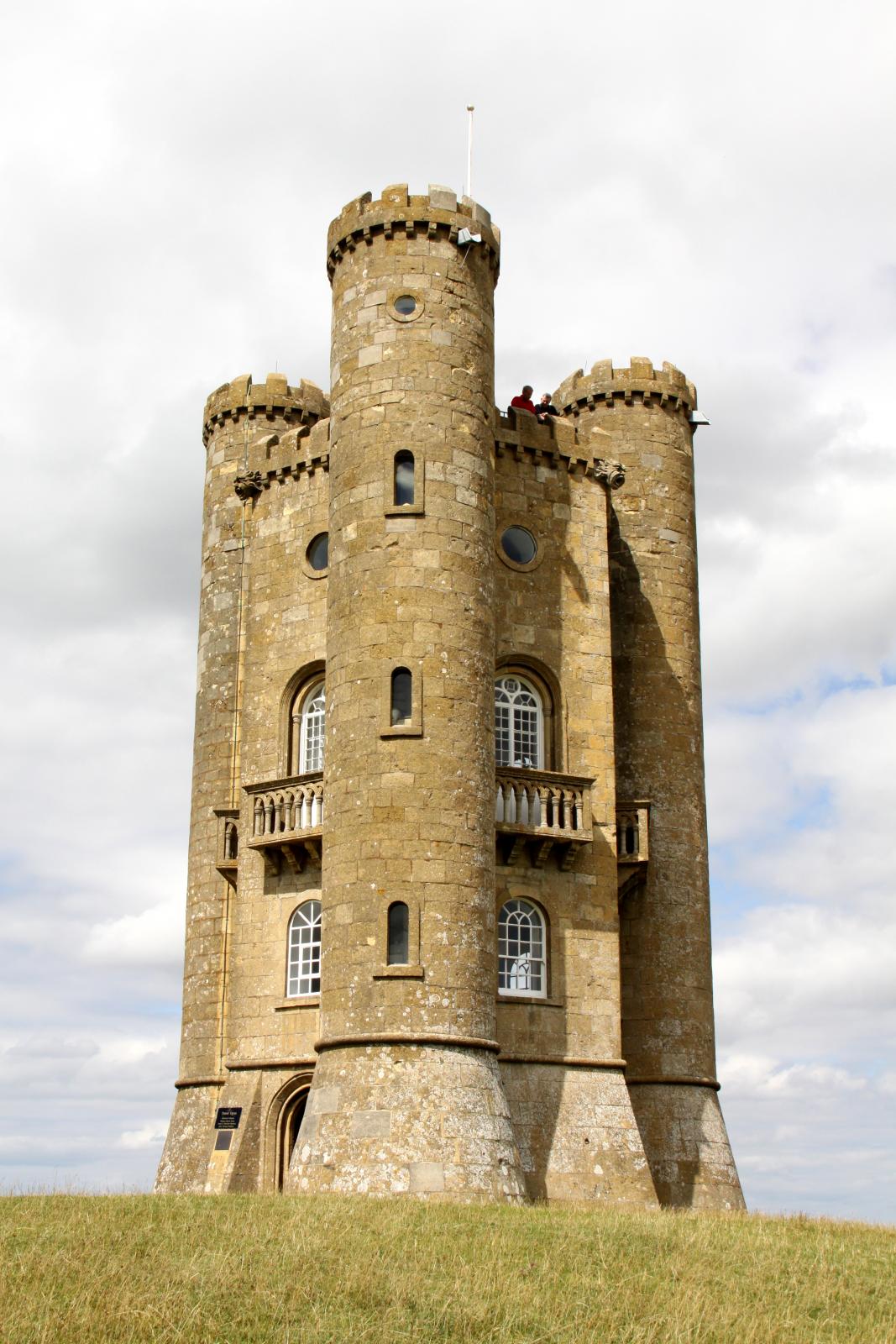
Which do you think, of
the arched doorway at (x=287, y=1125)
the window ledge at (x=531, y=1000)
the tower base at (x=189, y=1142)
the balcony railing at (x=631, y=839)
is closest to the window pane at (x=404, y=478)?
the balcony railing at (x=631, y=839)

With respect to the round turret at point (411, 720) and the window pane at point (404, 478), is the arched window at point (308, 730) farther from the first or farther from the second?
the window pane at point (404, 478)

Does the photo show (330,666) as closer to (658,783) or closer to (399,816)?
(399,816)

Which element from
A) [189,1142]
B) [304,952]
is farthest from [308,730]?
[189,1142]

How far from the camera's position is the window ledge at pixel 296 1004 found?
28641 mm

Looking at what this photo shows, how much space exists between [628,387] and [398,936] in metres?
16.3

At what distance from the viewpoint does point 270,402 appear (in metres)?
35.5

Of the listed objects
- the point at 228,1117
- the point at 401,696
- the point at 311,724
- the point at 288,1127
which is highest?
the point at 311,724

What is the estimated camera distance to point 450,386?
28.0 meters

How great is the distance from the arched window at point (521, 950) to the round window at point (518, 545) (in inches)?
265

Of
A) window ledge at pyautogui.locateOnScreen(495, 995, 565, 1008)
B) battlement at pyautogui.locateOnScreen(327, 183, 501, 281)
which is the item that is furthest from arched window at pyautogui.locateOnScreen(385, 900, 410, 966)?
battlement at pyautogui.locateOnScreen(327, 183, 501, 281)

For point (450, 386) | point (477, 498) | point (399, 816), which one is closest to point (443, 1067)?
point (399, 816)

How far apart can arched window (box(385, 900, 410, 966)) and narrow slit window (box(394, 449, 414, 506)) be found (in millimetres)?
7080

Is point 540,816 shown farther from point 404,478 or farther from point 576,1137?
point 404,478

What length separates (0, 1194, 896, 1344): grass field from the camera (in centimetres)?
1465
